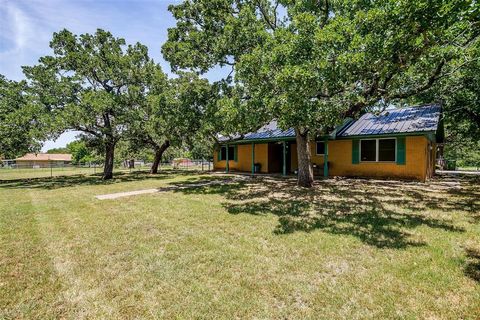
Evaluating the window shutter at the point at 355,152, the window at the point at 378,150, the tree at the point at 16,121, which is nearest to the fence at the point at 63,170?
the tree at the point at 16,121

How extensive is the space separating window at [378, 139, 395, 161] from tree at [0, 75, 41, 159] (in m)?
19.0

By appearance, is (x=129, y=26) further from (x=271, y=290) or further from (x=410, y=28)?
(x=271, y=290)

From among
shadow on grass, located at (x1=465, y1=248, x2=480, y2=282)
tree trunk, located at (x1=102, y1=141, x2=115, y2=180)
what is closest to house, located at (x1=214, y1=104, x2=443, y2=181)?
shadow on grass, located at (x1=465, y1=248, x2=480, y2=282)

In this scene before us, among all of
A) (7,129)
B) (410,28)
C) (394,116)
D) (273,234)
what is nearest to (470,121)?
(394,116)

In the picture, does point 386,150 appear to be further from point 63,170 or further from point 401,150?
point 63,170

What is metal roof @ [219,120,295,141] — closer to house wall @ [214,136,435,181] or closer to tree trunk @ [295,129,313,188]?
house wall @ [214,136,435,181]

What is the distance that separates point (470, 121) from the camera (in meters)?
19.0

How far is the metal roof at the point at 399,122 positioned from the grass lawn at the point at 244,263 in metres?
6.24

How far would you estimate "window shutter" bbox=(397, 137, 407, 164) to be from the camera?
12.8 meters

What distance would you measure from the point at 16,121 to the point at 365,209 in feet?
59.6

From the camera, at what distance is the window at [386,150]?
1353 cm

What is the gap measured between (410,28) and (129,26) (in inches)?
405

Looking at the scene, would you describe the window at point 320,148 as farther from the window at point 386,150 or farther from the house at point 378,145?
the window at point 386,150

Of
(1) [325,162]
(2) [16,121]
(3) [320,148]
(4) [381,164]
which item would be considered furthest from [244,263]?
(2) [16,121]
